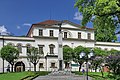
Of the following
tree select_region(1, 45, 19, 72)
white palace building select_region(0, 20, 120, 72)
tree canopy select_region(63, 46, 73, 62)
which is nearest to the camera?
tree select_region(1, 45, 19, 72)

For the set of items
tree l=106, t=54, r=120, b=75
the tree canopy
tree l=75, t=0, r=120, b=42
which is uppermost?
tree l=75, t=0, r=120, b=42

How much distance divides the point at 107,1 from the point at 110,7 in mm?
453

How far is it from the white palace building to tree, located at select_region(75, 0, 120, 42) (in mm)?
34601

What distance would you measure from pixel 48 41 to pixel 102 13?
39184 mm

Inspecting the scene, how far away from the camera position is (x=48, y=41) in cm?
5562

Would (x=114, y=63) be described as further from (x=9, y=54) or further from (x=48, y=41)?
(x=48, y=41)

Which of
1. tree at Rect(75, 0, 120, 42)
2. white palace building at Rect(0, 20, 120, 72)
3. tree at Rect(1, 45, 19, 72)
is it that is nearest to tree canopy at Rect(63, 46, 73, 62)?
white palace building at Rect(0, 20, 120, 72)

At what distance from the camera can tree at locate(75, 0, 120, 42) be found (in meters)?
15.9

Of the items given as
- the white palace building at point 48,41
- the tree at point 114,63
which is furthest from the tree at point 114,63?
the white palace building at point 48,41

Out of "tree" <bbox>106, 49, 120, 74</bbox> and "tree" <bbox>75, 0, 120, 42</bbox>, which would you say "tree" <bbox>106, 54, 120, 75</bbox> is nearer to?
"tree" <bbox>106, 49, 120, 74</bbox>

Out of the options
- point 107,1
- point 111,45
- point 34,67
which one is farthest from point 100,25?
point 111,45

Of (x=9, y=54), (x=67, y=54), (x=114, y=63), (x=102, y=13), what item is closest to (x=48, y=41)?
(x=67, y=54)

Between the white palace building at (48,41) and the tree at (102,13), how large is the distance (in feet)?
114

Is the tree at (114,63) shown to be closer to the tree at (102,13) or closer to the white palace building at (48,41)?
the tree at (102,13)
